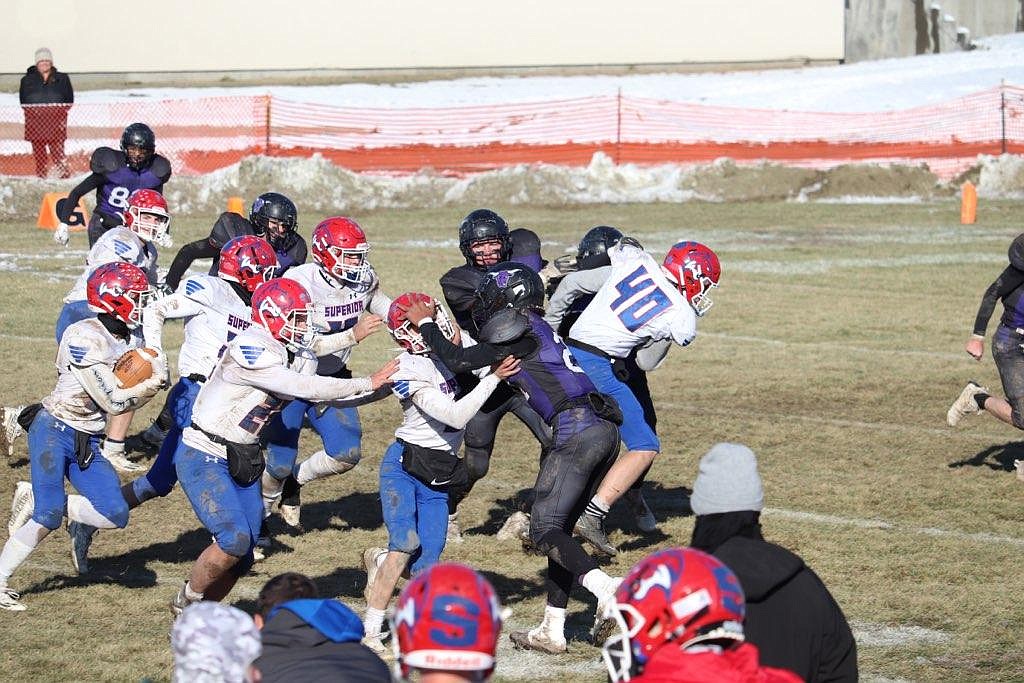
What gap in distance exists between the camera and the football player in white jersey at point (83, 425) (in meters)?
7.91

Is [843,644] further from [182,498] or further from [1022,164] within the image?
[1022,164]

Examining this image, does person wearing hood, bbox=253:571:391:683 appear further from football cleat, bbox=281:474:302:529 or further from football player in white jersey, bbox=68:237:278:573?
football cleat, bbox=281:474:302:529

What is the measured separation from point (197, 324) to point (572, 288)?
2.39m

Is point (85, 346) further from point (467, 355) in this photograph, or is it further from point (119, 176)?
point (119, 176)

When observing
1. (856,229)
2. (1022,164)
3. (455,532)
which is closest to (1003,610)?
(455,532)

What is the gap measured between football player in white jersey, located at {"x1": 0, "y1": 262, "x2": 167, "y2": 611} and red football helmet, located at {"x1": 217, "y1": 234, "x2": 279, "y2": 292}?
0.68m

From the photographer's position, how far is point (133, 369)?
797 centimetres

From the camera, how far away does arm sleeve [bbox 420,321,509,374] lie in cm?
729

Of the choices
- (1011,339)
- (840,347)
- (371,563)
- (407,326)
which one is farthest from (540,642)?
(840,347)

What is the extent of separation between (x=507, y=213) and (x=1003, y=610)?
674 inches

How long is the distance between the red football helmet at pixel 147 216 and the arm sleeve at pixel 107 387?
255 centimetres

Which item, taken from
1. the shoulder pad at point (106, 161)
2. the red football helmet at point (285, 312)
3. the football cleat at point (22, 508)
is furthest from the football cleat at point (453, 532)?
the shoulder pad at point (106, 161)

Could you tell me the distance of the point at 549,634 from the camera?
735 centimetres

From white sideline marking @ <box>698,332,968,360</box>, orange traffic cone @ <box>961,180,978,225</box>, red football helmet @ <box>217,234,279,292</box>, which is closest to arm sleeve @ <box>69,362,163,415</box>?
red football helmet @ <box>217,234,279,292</box>
